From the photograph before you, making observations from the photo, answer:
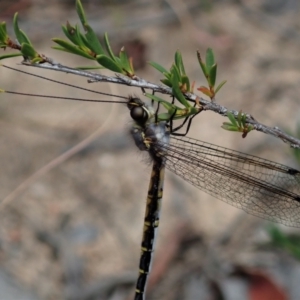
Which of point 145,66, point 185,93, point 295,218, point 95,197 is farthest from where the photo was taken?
point 145,66

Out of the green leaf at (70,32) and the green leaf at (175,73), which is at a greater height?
the green leaf at (70,32)

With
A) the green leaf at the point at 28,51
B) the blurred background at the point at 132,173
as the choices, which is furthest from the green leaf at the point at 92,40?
the blurred background at the point at 132,173

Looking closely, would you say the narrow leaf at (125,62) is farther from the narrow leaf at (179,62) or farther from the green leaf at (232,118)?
the green leaf at (232,118)

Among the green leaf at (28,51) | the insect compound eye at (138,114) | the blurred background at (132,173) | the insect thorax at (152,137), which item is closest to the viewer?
the green leaf at (28,51)

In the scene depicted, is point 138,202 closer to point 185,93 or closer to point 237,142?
point 237,142

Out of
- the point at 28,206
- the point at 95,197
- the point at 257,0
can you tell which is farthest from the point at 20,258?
the point at 257,0

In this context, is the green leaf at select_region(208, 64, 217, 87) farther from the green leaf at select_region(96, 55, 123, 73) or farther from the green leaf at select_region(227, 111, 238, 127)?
the green leaf at select_region(96, 55, 123, 73)
